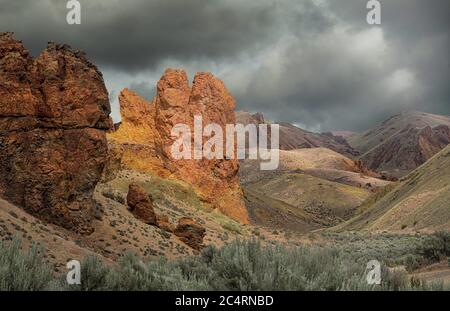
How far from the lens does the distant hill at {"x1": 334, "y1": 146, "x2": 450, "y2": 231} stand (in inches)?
1610

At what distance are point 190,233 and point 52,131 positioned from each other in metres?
→ 11.2

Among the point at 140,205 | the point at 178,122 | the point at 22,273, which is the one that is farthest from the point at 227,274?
the point at 178,122

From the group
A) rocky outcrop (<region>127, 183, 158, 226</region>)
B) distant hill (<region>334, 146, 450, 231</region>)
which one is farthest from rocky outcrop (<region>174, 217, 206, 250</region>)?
distant hill (<region>334, 146, 450, 231</region>)

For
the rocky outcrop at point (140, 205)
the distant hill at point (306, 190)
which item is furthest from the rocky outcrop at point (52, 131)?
the distant hill at point (306, 190)

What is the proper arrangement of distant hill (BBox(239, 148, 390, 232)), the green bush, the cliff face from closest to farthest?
the green bush
the cliff face
distant hill (BBox(239, 148, 390, 232))

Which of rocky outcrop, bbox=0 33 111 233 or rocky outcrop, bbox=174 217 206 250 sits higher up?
rocky outcrop, bbox=0 33 111 233

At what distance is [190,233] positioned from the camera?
2767 centimetres

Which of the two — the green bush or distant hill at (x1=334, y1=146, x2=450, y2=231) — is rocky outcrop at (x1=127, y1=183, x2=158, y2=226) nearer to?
the green bush

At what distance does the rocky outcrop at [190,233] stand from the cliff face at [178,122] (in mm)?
19064

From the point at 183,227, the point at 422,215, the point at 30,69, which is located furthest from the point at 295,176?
the point at 30,69

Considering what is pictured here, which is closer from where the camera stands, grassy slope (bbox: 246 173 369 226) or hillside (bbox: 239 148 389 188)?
grassy slope (bbox: 246 173 369 226)

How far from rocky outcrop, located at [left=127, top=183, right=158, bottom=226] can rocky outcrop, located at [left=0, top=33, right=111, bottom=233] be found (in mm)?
7162
